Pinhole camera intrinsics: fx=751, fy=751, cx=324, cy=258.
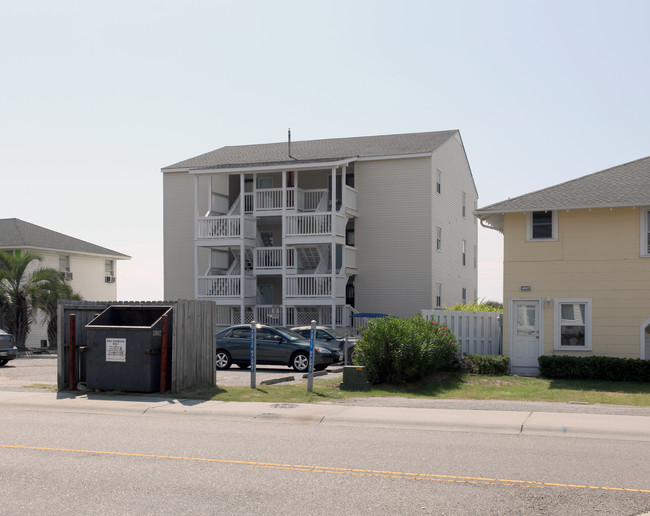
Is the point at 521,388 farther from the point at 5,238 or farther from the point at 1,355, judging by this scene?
the point at 5,238

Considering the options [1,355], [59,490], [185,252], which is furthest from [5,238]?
[59,490]

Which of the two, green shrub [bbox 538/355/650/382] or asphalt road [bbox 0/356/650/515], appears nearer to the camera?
asphalt road [bbox 0/356/650/515]

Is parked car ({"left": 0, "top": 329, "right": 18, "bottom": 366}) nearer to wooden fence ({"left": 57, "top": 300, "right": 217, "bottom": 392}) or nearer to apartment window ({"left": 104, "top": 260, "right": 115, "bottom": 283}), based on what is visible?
wooden fence ({"left": 57, "top": 300, "right": 217, "bottom": 392})

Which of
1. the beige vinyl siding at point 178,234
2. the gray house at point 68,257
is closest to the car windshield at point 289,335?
the beige vinyl siding at point 178,234

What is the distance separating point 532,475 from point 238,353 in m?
15.6

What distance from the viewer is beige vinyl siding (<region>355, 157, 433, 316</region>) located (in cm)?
3369

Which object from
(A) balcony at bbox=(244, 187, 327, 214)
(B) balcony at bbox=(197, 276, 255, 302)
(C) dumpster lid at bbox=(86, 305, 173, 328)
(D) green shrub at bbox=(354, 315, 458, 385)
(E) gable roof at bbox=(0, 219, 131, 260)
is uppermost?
(A) balcony at bbox=(244, 187, 327, 214)

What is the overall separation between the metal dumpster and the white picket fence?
9446 mm

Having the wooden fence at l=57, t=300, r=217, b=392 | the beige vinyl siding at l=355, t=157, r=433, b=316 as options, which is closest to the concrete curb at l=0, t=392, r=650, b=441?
the wooden fence at l=57, t=300, r=217, b=392

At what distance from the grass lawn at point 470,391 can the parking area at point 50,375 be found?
64.3 inches

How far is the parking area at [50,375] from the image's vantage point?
17703mm

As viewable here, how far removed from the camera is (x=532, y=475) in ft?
27.1

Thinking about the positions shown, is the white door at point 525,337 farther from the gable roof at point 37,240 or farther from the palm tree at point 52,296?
the gable roof at point 37,240

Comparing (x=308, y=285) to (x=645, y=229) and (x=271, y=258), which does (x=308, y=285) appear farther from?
(x=645, y=229)
